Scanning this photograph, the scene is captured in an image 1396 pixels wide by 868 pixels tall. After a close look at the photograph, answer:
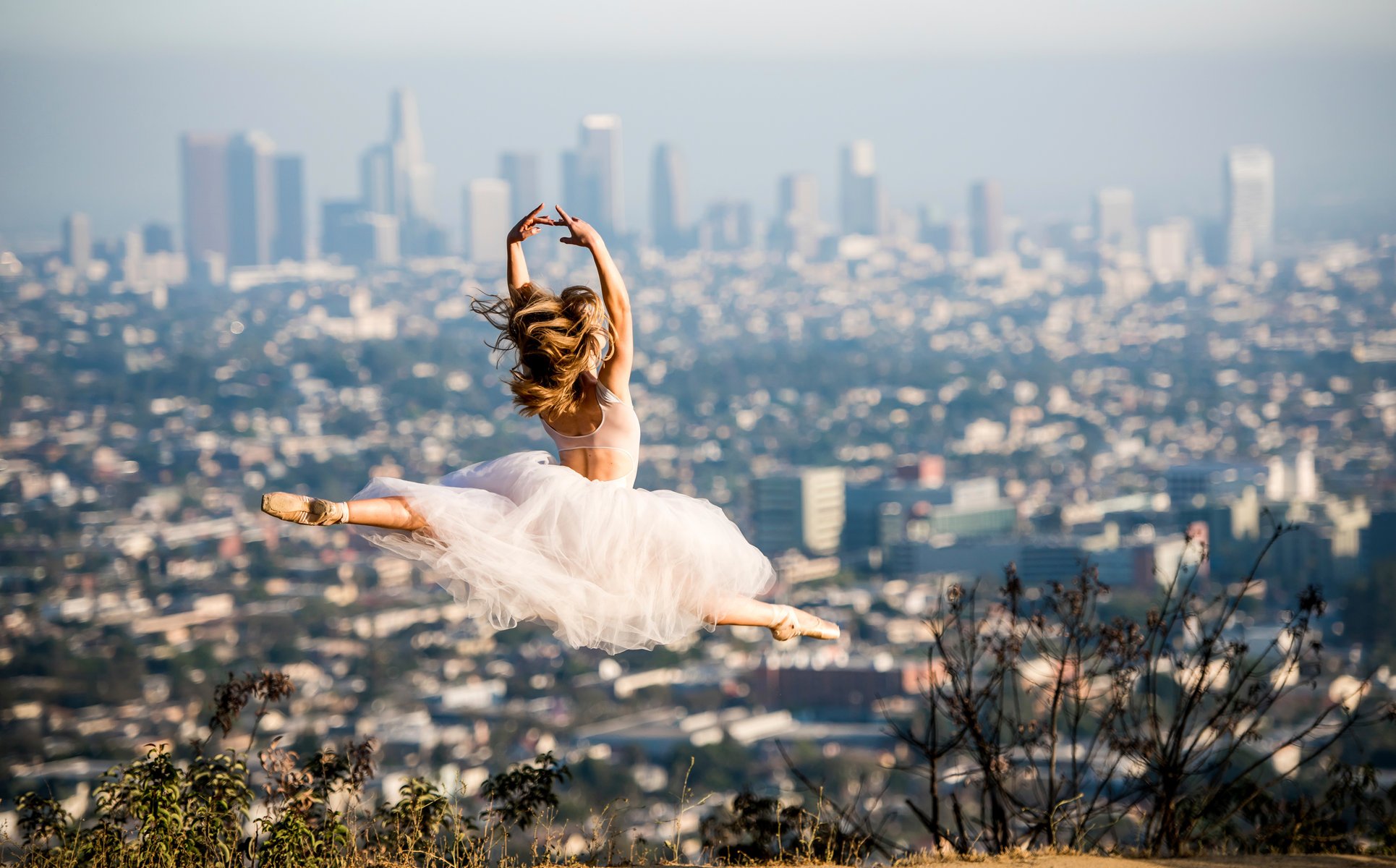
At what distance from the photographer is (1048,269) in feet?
340

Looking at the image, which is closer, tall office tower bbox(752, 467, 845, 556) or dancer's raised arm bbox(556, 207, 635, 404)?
dancer's raised arm bbox(556, 207, 635, 404)

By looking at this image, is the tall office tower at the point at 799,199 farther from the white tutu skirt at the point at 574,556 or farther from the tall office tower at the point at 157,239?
the white tutu skirt at the point at 574,556

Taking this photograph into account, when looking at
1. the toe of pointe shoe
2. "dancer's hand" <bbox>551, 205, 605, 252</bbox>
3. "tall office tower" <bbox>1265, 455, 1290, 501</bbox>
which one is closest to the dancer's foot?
"dancer's hand" <bbox>551, 205, 605, 252</bbox>

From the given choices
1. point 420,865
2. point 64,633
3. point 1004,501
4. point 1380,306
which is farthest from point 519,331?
point 1380,306

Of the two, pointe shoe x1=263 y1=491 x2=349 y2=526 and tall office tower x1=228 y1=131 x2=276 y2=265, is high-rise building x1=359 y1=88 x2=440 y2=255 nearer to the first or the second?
tall office tower x1=228 y1=131 x2=276 y2=265

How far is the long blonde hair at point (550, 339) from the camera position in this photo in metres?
3.23

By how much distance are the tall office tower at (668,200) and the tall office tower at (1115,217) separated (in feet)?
94.5

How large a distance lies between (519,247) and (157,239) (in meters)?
86.6

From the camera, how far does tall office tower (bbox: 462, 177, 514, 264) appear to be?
311 feet

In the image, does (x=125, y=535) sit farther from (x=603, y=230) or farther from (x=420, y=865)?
(x=603, y=230)

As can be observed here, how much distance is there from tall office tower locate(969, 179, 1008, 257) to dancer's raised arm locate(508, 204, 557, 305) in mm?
107588

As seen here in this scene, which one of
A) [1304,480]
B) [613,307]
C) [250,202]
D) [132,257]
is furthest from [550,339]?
[250,202]

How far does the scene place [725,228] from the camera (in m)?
107

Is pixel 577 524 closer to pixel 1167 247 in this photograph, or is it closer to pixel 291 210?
pixel 291 210
